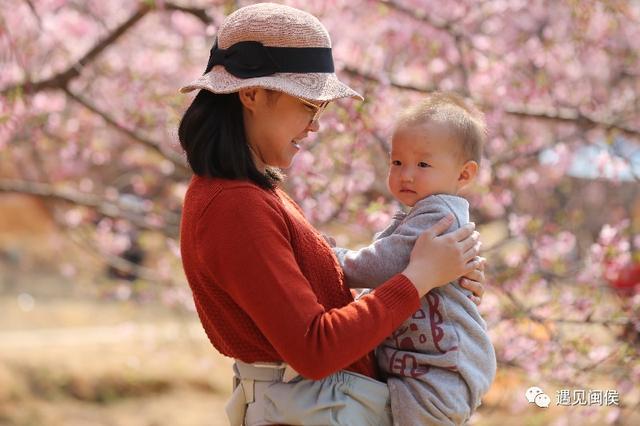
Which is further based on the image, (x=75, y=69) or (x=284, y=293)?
(x=75, y=69)

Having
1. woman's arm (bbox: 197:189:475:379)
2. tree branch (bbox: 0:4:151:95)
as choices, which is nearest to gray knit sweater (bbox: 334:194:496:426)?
woman's arm (bbox: 197:189:475:379)

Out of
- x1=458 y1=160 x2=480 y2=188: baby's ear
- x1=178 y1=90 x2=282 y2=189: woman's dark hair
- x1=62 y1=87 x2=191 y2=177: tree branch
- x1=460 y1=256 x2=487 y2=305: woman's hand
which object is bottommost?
x1=62 y1=87 x2=191 y2=177: tree branch

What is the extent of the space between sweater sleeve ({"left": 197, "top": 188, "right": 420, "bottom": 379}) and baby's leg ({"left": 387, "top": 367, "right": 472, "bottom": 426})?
0.17 m

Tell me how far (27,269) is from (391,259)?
929cm

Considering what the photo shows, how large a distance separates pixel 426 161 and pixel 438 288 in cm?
27

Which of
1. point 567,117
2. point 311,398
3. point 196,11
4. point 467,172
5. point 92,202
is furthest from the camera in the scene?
point 92,202

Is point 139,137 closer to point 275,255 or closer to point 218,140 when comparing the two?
point 218,140

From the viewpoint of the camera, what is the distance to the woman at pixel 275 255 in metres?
1.71

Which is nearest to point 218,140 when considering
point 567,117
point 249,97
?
point 249,97

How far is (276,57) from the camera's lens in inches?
73.9

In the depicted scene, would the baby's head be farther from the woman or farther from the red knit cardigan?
the red knit cardigan

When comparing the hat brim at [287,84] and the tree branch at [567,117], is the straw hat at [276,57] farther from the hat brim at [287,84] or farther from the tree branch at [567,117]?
the tree branch at [567,117]

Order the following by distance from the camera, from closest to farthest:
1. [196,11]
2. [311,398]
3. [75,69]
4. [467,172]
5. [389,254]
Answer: [311,398], [389,254], [467,172], [196,11], [75,69]

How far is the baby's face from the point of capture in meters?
1.98
